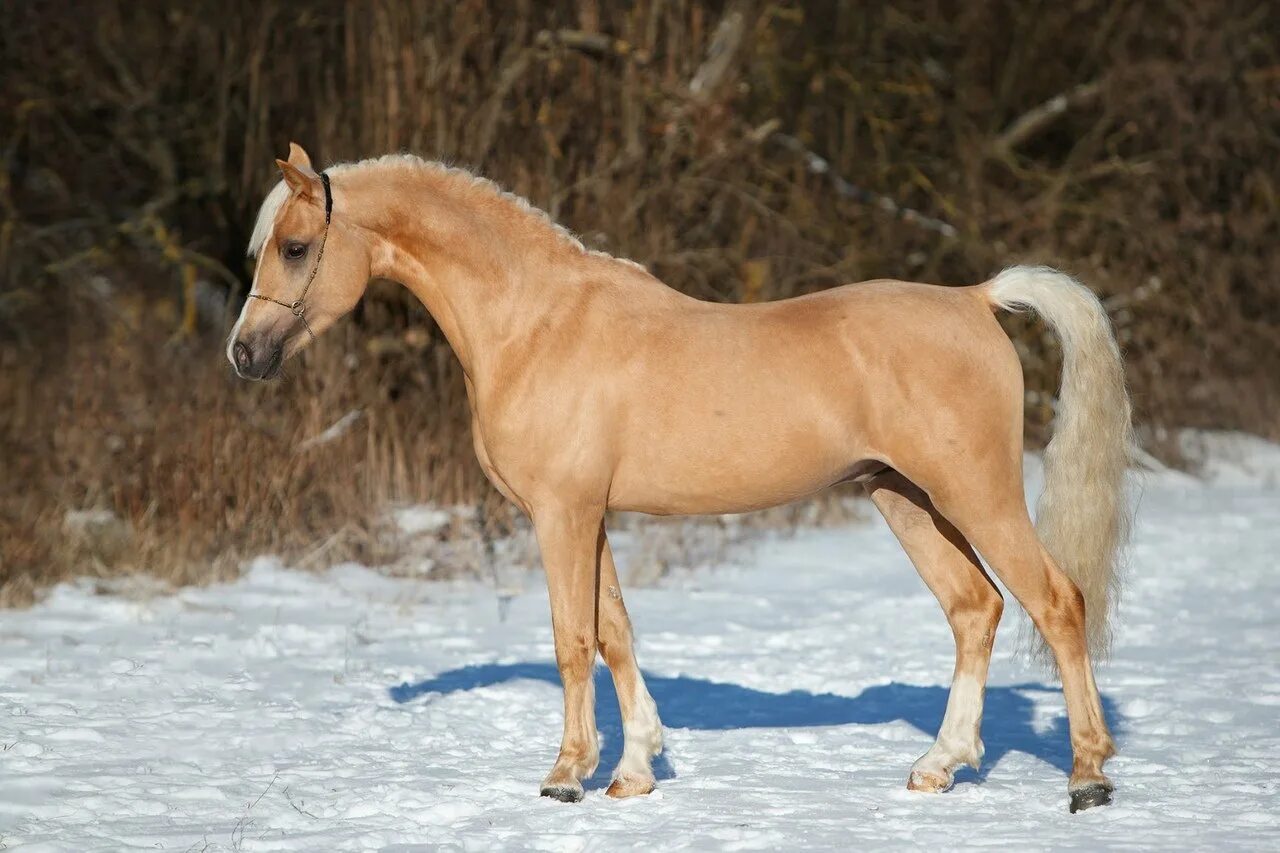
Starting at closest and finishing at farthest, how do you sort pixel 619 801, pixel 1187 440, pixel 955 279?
pixel 619 801 → pixel 955 279 → pixel 1187 440

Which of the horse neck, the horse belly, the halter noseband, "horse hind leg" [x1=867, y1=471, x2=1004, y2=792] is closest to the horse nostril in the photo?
the halter noseband

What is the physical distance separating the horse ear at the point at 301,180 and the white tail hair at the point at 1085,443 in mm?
2229

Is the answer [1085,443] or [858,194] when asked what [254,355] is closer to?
[1085,443]

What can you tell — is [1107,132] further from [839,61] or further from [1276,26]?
[839,61]

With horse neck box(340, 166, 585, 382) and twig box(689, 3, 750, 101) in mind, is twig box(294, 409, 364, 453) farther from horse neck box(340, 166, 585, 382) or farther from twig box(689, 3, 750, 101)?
horse neck box(340, 166, 585, 382)

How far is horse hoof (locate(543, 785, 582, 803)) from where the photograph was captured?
4.57 meters

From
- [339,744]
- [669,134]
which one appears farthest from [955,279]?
[339,744]

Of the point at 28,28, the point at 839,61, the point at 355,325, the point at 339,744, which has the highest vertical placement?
the point at 839,61

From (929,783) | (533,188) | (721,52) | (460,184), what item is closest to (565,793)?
(929,783)

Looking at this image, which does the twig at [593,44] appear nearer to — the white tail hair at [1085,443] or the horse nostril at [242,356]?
the horse nostril at [242,356]

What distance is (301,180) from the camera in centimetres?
471

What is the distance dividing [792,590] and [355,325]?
3381 millimetres

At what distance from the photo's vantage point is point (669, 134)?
10.7 metres

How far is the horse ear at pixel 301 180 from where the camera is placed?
4.66m
